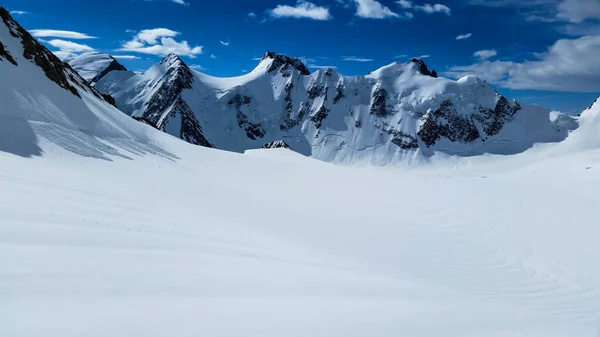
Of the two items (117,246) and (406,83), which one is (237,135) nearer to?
(406,83)

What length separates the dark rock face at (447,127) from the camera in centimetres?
15775

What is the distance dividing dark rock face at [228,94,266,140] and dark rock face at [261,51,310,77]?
26106 mm

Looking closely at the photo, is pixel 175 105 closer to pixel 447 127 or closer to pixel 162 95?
pixel 162 95

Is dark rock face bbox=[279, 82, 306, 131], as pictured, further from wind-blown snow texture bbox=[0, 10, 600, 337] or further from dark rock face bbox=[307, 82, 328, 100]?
wind-blown snow texture bbox=[0, 10, 600, 337]

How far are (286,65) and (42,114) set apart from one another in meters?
174

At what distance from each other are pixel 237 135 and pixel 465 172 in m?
96.2

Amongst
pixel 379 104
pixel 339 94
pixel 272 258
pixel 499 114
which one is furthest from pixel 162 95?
pixel 272 258

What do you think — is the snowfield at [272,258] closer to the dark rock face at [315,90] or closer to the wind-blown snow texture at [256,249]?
the wind-blown snow texture at [256,249]

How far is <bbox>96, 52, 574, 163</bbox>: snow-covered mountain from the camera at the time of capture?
155 m

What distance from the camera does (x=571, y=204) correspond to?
15.8 m

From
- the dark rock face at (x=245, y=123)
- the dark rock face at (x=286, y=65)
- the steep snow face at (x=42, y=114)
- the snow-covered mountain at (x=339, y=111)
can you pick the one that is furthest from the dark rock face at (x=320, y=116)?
the steep snow face at (x=42, y=114)

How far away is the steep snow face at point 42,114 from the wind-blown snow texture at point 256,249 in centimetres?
15

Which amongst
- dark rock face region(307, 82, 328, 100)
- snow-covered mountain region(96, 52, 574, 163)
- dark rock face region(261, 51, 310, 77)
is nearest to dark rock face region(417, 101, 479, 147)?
snow-covered mountain region(96, 52, 574, 163)

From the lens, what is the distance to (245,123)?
16925 centimetres
